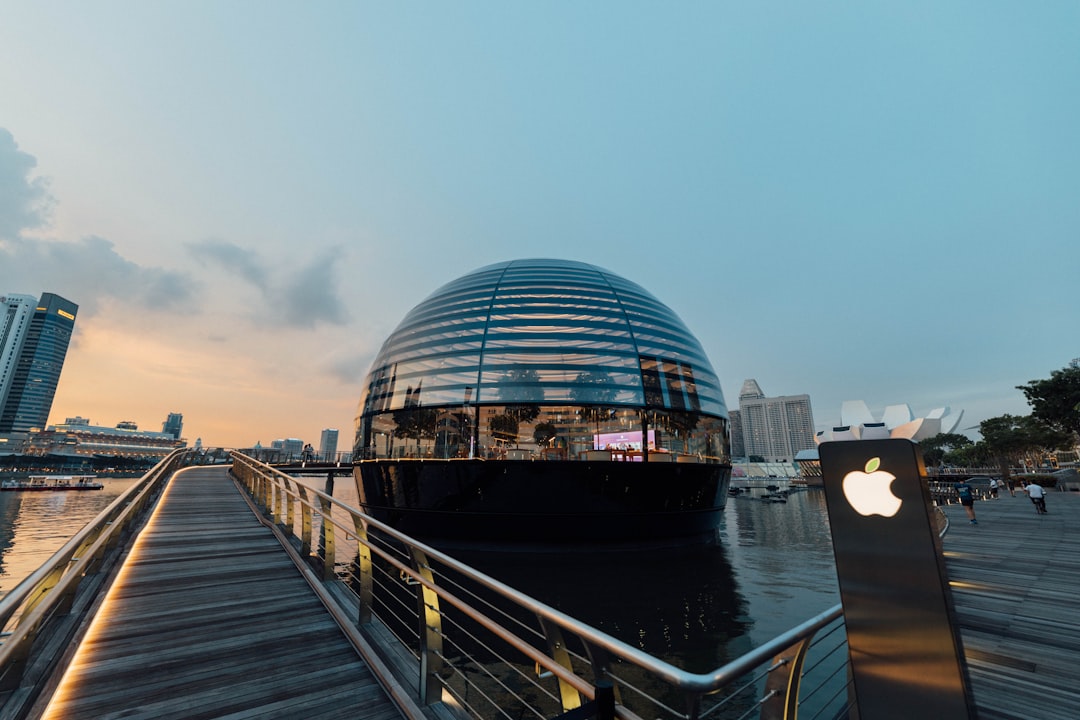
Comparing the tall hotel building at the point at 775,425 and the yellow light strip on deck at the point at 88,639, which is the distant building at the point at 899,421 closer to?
the yellow light strip on deck at the point at 88,639

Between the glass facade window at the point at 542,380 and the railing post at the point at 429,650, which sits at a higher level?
the glass facade window at the point at 542,380

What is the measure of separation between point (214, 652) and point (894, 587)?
5356 mm

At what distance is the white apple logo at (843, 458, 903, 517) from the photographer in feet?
8.86

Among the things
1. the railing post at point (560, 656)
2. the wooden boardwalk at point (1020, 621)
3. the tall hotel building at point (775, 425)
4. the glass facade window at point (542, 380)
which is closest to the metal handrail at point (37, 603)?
the railing post at point (560, 656)

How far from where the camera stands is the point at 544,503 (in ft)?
49.5

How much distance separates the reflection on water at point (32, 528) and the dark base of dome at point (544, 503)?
9054 mm

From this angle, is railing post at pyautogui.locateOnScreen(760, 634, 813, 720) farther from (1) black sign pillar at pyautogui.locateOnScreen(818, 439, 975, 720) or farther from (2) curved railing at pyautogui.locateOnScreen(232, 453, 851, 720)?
(1) black sign pillar at pyautogui.locateOnScreen(818, 439, 975, 720)

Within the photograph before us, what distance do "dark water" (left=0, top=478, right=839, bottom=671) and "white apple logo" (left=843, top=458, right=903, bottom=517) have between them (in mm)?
5652

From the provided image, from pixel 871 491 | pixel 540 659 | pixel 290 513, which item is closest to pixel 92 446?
pixel 290 513

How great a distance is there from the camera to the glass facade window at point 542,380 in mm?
16719

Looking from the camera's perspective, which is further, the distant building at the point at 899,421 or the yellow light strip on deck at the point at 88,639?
the distant building at the point at 899,421

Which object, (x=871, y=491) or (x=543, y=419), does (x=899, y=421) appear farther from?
(x=871, y=491)

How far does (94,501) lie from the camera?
38.8m

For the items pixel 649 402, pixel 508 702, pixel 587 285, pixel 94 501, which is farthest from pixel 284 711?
pixel 94 501
